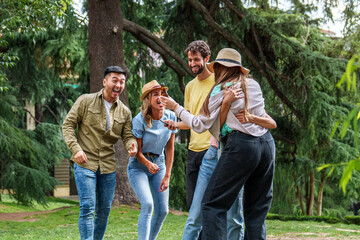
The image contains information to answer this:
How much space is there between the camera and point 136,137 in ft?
16.3

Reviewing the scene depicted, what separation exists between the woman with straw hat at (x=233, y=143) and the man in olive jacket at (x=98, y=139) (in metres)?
1.19

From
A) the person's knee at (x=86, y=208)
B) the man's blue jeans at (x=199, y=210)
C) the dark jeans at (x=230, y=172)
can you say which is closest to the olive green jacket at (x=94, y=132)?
the person's knee at (x=86, y=208)

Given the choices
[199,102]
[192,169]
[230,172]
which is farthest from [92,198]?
[230,172]

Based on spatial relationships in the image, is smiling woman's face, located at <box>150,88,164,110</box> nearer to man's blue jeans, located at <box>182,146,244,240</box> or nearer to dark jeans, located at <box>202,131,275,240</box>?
man's blue jeans, located at <box>182,146,244,240</box>

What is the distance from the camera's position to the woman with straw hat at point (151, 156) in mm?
4875

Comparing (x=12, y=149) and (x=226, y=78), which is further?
(x=12, y=149)

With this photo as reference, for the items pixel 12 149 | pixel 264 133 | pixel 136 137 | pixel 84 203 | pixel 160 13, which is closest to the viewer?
pixel 264 133

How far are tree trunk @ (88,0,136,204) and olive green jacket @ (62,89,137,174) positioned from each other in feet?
23.2

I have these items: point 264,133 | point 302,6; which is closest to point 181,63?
point 302,6

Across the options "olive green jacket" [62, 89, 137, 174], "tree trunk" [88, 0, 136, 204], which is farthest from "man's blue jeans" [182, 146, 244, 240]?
"tree trunk" [88, 0, 136, 204]

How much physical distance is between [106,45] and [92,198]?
7651 millimetres

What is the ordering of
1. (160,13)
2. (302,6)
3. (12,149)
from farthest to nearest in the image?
1. (12,149)
2. (160,13)
3. (302,6)

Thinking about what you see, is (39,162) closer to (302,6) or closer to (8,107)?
(8,107)

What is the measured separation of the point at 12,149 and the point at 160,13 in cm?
649
